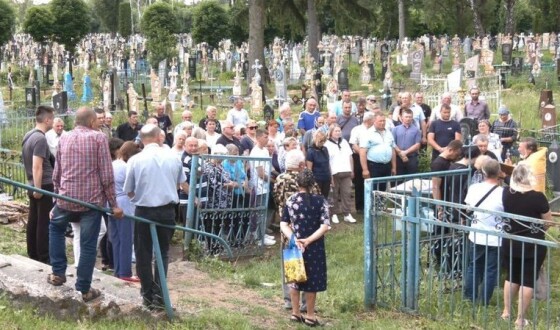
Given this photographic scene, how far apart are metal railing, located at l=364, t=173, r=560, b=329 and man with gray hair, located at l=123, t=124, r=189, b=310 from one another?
182 cm

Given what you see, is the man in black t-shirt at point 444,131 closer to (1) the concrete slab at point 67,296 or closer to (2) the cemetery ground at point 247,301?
(2) the cemetery ground at point 247,301

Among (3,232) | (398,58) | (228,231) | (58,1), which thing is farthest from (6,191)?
(58,1)

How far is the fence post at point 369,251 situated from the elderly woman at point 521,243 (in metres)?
1.13

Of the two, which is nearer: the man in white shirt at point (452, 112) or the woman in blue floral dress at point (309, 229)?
the woman in blue floral dress at point (309, 229)

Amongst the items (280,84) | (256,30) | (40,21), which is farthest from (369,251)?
(40,21)

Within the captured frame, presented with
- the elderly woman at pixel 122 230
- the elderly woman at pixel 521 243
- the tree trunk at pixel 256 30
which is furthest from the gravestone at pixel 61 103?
the elderly woman at pixel 521 243

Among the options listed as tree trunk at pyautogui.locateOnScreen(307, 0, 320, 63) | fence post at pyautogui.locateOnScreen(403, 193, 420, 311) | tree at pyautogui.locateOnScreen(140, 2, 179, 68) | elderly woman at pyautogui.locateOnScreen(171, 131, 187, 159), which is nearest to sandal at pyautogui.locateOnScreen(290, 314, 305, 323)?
fence post at pyautogui.locateOnScreen(403, 193, 420, 311)

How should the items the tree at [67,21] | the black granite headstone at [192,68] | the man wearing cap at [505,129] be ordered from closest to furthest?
the man wearing cap at [505,129]
the black granite headstone at [192,68]
the tree at [67,21]

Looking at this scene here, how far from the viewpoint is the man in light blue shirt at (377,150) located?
1130 centimetres

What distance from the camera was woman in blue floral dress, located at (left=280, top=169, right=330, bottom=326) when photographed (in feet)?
21.7

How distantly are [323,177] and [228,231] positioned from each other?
159cm

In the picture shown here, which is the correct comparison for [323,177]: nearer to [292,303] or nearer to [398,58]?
[292,303]

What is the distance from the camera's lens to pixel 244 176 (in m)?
9.67

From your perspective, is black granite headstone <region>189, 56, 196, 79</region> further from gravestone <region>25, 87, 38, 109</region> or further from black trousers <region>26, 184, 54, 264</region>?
black trousers <region>26, 184, 54, 264</region>
